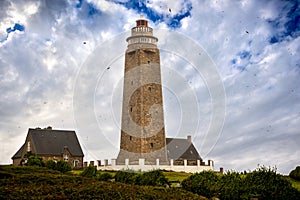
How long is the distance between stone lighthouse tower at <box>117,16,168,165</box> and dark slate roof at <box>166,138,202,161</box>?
4480mm

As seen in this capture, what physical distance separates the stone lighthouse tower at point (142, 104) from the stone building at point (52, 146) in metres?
6.40

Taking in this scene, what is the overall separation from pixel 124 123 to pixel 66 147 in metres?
8.14

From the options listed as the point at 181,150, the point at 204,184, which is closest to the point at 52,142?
the point at 181,150

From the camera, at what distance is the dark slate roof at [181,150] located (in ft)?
167

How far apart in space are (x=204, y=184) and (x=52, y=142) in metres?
31.8

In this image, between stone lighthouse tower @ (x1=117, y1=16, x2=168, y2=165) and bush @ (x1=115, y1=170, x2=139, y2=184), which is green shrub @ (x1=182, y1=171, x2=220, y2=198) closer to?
bush @ (x1=115, y1=170, x2=139, y2=184)

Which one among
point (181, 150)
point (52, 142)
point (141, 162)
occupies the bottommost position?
point (141, 162)

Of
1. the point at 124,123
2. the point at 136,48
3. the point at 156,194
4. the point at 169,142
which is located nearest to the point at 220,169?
the point at 169,142

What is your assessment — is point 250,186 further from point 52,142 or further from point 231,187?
point 52,142

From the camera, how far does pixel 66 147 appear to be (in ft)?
163

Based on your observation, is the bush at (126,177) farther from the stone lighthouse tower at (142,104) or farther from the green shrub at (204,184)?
the stone lighthouse tower at (142,104)

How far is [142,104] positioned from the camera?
4478 cm

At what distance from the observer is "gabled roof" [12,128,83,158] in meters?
47.9

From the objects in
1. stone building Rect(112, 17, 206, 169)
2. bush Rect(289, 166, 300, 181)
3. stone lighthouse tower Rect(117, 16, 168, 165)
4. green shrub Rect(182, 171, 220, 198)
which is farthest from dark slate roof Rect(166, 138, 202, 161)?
green shrub Rect(182, 171, 220, 198)
